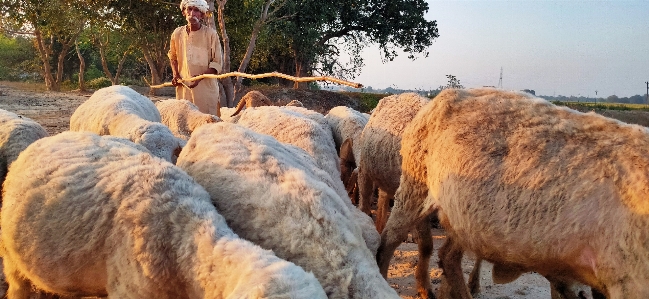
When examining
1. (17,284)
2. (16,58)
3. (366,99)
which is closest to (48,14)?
(366,99)

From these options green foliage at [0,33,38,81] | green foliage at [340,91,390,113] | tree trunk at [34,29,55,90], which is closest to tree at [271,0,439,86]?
green foliage at [340,91,390,113]

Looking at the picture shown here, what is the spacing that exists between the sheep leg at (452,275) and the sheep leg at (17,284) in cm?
329

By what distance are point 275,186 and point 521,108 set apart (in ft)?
6.51

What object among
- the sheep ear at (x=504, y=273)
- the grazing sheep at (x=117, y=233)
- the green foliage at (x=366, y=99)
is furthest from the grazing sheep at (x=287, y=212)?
the green foliage at (x=366, y=99)

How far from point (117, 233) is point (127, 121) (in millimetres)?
3072

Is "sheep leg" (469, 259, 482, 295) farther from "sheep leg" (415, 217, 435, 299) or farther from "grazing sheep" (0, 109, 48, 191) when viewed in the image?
"grazing sheep" (0, 109, 48, 191)

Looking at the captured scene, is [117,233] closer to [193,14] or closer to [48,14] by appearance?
[193,14]

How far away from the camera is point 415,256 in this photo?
20.1 ft

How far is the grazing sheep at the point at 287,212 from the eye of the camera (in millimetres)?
2365

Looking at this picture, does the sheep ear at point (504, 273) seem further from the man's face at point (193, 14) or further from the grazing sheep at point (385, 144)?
the man's face at point (193, 14)

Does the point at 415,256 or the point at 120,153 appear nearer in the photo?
the point at 120,153

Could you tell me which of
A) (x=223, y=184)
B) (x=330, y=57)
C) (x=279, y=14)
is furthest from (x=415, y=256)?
(x=330, y=57)

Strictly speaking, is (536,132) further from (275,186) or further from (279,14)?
(279,14)

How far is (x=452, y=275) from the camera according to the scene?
4594 mm
